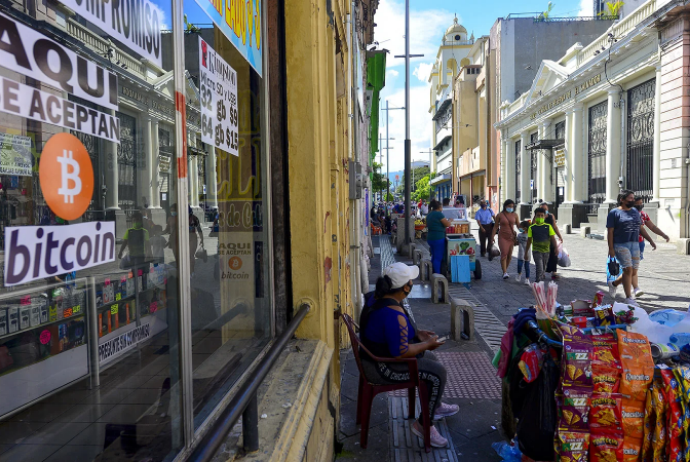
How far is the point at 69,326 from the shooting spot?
2916 mm

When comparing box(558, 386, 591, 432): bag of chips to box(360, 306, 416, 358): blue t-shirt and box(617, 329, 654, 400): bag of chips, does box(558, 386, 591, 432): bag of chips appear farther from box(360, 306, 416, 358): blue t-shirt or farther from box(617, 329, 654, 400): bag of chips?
box(360, 306, 416, 358): blue t-shirt

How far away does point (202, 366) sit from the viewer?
2434 millimetres

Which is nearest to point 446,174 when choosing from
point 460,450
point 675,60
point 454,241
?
point 675,60

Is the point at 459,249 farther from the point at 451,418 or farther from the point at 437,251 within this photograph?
the point at 451,418

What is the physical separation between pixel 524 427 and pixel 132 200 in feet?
8.76

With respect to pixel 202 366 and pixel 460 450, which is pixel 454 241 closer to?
pixel 460 450

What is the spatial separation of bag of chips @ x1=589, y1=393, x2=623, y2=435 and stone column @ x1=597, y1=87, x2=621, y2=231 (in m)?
20.2

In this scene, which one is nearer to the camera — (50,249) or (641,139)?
(50,249)

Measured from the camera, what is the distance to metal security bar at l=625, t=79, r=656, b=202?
1898 cm

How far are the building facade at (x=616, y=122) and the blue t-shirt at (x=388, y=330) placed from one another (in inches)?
642

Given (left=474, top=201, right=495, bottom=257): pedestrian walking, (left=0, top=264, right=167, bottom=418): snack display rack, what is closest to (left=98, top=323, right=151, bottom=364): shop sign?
(left=0, top=264, right=167, bottom=418): snack display rack

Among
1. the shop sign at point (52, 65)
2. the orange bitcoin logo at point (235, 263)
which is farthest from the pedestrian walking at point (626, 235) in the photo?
the shop sign at point (52, 65)

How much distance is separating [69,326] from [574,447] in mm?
3072

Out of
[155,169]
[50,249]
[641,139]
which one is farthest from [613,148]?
[50,249]
